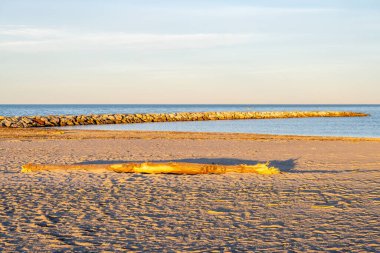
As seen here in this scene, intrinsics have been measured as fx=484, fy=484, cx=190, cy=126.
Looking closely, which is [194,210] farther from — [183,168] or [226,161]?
[226,161]

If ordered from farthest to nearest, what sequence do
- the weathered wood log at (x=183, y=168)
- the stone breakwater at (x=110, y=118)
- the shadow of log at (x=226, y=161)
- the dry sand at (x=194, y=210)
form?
the stone breakwater at (x=110, y=118) < the shadow of log at (x=226, y=161) < the weathered wood log at (x=183, y=168) < the dry sand at (x=194, y=210)

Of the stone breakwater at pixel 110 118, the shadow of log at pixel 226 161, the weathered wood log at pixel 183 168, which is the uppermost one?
the weathered wood log at pixel 183 168

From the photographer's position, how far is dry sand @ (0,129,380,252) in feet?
21.9

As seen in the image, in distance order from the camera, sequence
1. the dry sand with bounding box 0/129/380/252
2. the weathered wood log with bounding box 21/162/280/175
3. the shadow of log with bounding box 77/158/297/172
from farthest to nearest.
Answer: the shadow of log with bounding box 77/158/297/172, the weathered wood log with bounding box 21/162/280/175, the dry sand with bounding box 0/129/380/252

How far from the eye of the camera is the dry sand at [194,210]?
6660mm

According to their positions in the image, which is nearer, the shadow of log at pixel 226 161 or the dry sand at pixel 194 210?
the dry sand at pixel 194 210

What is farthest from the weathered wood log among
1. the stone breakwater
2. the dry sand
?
the stone breakwater

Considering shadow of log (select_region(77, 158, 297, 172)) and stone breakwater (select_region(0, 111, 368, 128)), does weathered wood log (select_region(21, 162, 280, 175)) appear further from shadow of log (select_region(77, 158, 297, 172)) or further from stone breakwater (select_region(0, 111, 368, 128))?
stone breakwater (select_region(0, 111, 368, 128))

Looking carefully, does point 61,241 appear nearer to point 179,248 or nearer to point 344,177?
point 179,248

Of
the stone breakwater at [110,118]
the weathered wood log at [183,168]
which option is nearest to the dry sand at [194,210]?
the weathered wood log at [183,168]

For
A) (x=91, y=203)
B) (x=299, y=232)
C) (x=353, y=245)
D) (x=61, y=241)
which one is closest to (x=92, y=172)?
(x=91, y=203)

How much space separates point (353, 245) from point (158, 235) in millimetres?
2703

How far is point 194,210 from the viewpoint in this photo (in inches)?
341

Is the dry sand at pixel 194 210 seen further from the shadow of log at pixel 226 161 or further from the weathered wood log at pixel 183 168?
the shadow of log at pixel 226 161
